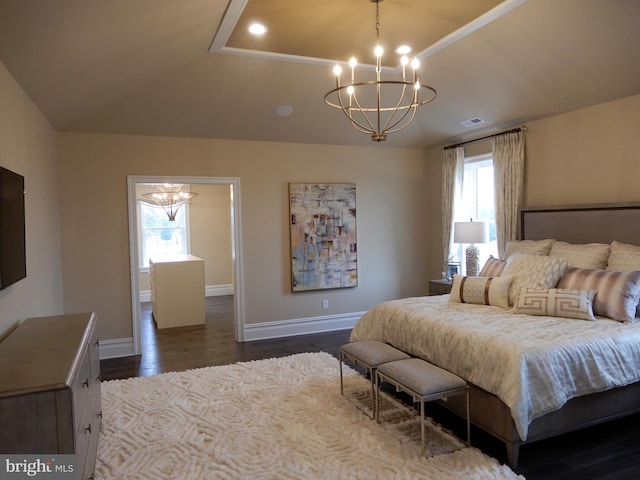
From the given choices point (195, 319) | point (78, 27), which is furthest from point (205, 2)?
point (195, 319)

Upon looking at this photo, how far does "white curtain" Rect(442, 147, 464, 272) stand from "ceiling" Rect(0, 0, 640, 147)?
1.68ft

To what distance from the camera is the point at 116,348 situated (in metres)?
4.87

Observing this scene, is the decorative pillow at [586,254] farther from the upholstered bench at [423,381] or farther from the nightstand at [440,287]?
the upholstered bench at [423,381]

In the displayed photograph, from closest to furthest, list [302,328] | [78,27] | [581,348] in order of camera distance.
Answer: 1. [78,27]
2. [581,348]
3. [302,328]

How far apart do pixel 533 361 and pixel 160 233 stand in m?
8.06

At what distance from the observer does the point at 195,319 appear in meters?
6.45

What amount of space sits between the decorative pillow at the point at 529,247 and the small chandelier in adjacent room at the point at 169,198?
5972 millimetres

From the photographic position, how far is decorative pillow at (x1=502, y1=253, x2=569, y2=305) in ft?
11.7

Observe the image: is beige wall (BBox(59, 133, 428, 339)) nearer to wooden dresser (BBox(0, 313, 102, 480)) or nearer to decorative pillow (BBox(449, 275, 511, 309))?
decorative pillow (BBox(449, 275, 511, 309))

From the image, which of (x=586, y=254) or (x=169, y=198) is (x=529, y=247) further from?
(x=169, y=198)

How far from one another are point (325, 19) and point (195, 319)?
4.67 m

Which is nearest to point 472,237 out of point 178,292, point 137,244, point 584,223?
point 584,223

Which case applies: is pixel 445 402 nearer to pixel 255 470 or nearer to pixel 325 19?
pixel 255 470

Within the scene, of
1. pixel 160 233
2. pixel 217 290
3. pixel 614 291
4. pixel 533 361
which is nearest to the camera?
pixel 533 361
